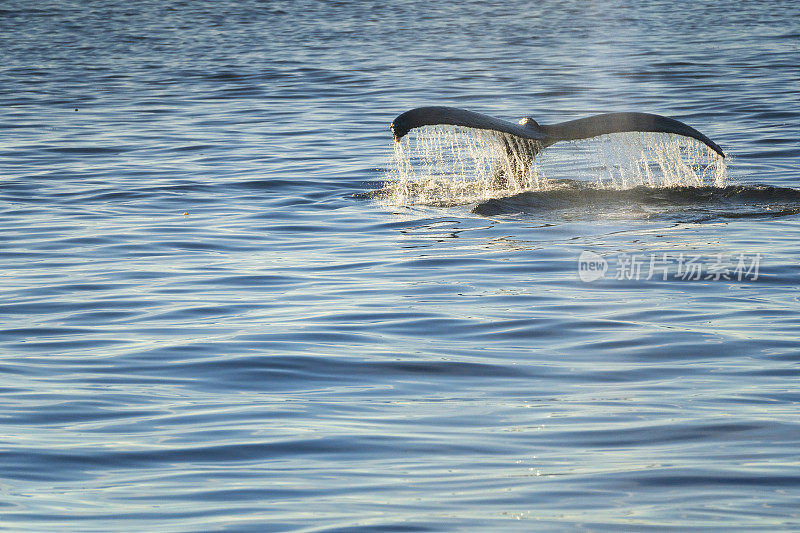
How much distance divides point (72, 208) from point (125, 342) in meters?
6.95

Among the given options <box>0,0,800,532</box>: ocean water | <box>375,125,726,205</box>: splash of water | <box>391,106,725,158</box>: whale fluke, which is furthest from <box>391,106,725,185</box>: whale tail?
<box>0,0,800,532</box>: ocean water

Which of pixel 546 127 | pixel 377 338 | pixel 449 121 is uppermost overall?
pixel 449 121

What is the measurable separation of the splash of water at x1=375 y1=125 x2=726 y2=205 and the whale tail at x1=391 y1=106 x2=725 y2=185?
17 centimetres

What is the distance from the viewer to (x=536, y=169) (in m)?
17.2

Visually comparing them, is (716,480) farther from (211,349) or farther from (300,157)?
(300,157)

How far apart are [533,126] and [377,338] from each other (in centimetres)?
569

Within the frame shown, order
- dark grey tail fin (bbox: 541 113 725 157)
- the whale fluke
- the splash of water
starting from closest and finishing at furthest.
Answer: the whale fluke → dark grey tail fin (bbox: 541 113 725 157) → the splash of water

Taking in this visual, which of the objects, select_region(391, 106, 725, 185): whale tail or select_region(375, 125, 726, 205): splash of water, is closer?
select_region(391, 106, 725, 185): whale tail

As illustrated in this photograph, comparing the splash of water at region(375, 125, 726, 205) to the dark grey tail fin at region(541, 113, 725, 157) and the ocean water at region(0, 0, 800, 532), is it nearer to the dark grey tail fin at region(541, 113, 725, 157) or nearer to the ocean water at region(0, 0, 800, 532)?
the dark grey tail fin at region(541, 113, 725, 157)

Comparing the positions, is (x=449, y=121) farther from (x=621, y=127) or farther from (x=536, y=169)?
(x=536, y=169)

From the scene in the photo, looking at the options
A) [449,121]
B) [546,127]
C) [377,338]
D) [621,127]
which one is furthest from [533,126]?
[377,338]

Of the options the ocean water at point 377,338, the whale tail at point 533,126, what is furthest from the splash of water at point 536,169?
the ocean water at point 377,338

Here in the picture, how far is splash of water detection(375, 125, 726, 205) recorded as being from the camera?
1419 cm

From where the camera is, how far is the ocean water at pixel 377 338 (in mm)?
5414
